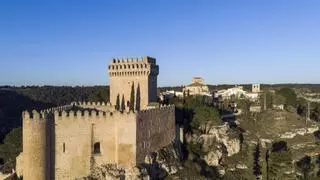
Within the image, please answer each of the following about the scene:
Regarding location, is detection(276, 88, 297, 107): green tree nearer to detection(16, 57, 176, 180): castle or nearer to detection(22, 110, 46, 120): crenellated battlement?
detection(16, 57, 176, 180): castle

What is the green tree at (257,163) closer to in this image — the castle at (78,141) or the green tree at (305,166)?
the green tree at (305,166)

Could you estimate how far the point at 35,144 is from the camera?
36.8 metres

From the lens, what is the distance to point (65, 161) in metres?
38.5

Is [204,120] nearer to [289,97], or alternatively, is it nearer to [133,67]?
[133,67]

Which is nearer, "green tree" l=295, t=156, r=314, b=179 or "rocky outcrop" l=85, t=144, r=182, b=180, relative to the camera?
"rocky outcrop" l=85, t=144, r=182, b=180

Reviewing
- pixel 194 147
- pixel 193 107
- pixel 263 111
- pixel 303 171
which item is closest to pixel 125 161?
pixel 194 147

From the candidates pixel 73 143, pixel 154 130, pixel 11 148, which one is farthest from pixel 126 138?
pixel 11 148

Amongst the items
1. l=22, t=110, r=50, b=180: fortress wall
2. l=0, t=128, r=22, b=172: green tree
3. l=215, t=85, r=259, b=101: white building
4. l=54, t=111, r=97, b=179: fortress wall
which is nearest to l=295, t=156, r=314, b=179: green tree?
l=54, t=111, r=97, b=179: fortress wall

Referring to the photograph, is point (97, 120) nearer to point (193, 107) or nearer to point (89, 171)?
point (89, 171)

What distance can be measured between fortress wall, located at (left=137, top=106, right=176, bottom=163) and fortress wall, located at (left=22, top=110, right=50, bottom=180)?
7.29 meters

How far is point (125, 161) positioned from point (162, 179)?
4860mm

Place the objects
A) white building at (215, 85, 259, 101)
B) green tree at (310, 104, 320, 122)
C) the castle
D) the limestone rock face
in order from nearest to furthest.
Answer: the castle
the limestone rock face
green tree at (310, 104, 320, 122)
white building at (215, 85, 259, 101)

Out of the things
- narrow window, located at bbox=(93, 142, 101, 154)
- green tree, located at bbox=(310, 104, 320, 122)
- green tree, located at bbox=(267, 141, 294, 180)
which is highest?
narrow window, located at bbox=(93, 142, 101, 154)

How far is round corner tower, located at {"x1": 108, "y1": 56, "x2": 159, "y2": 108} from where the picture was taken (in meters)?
52.7
